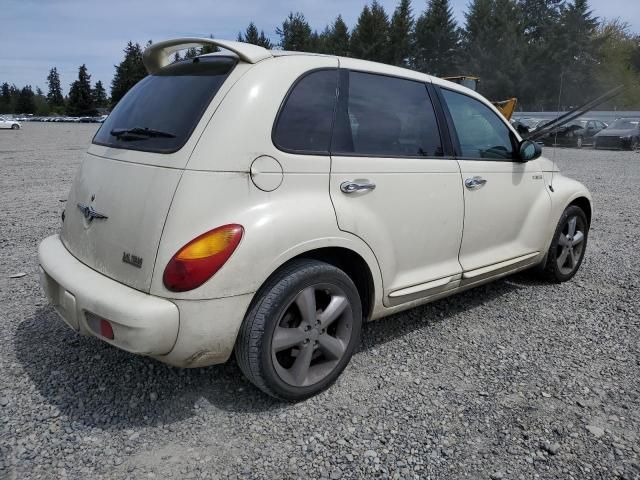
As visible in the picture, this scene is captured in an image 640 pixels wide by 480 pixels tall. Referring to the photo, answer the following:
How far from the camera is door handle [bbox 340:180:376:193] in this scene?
269cm

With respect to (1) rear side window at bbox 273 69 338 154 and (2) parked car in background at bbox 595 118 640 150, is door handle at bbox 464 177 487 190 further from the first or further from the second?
(2) parked car in background at bbox 595 118 640 150

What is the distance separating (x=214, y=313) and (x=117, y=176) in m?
0.92

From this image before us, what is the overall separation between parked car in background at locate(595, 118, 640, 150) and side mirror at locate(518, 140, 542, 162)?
22.6 meters

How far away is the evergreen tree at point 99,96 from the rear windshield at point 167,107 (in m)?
109

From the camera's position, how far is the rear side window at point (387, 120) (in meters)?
2.85

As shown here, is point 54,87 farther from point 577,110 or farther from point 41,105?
point 577,110

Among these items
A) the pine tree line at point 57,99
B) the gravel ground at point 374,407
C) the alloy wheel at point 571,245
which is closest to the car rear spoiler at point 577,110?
the alloy wheel at point 571,245

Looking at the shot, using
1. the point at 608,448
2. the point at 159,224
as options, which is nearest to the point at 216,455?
the point at 159,224

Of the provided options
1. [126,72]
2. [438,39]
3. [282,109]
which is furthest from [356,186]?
[126,72]

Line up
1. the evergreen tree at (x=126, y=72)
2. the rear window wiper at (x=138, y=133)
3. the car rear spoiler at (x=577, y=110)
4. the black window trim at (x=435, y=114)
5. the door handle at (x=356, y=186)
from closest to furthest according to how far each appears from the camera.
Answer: the rear window wiper at (x=138, y=133) < the door handle at (x=356, y=186) < the black window trim at (x=435, y=114) < the car rear spoiler at (x=577, y=110) < the evergreen tree at (x=126, y=72)

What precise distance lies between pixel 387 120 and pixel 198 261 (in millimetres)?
1500

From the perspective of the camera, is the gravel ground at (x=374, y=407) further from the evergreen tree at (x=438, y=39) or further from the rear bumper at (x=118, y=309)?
the evergreen tree at (x=438, y=39)

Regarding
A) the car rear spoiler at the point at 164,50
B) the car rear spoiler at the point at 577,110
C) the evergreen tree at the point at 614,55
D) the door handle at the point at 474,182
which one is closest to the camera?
the car rear spoiler at the point at 164,50

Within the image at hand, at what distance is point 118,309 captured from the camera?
2.22 m
